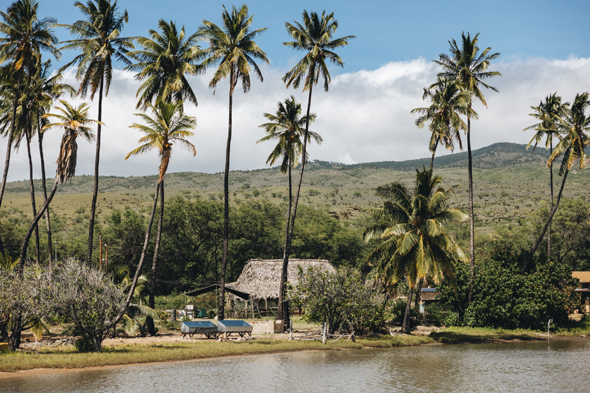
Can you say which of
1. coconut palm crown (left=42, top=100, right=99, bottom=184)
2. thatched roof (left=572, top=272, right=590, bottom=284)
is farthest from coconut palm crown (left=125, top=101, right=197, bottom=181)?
thatched roof (left=572, top=272, right=590, bottom=284)

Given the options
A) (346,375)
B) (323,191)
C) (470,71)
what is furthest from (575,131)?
(323,191)

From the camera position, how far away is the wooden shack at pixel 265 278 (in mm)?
47625

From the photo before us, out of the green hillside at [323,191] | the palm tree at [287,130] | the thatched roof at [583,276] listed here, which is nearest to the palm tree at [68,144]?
the palm tree at [287,130]

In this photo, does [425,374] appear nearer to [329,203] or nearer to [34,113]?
[34,113]

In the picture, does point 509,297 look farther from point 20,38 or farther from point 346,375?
point 20,38

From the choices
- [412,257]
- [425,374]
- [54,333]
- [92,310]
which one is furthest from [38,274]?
[412,257]

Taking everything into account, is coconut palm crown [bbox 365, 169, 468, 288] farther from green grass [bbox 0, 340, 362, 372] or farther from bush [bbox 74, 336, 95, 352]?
bush [bbox 74, 336, 95, 352]

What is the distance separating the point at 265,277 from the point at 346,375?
89.4 ft

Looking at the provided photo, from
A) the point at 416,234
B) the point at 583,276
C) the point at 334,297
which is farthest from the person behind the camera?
the point at 583,276

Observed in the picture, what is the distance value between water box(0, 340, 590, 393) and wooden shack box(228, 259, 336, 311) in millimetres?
18642

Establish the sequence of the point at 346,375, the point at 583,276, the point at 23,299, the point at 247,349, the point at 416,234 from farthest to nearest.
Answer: the point at 583,276
the point at 416,234
the point at 247,349
the point at 23,299
the point at 346,375

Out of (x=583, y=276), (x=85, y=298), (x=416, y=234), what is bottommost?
(x=583, y=276)

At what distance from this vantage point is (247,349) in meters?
28.6

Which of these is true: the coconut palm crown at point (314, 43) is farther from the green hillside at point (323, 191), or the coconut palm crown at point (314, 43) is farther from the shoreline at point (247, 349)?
the green hillside at point (323, 191)
